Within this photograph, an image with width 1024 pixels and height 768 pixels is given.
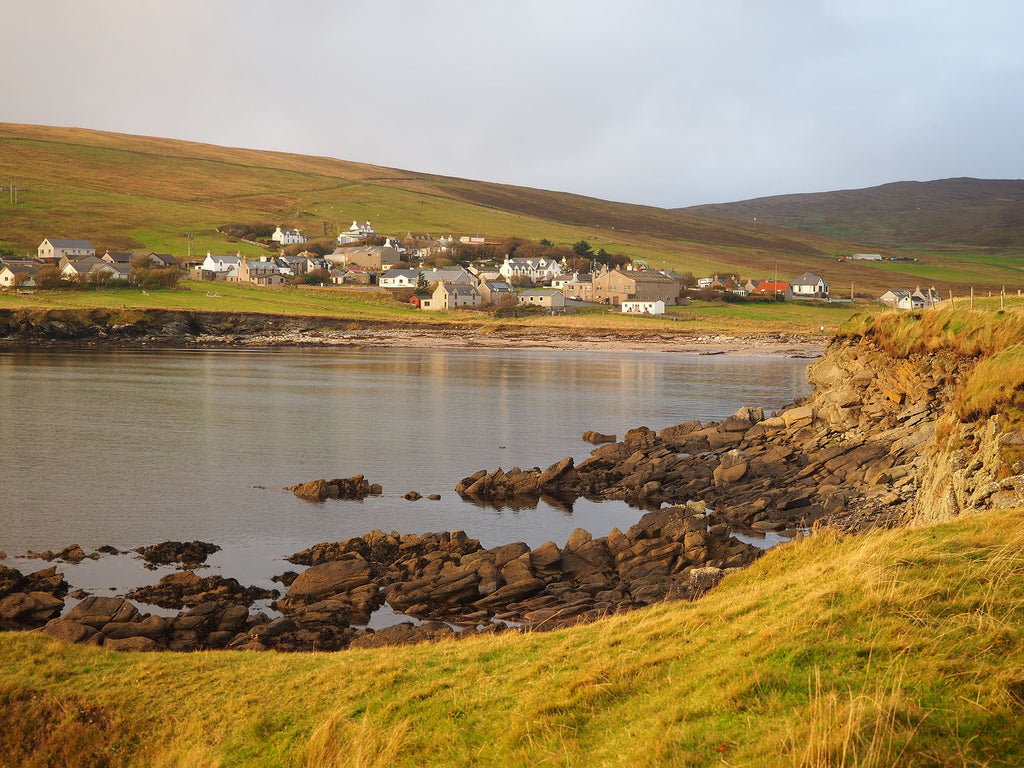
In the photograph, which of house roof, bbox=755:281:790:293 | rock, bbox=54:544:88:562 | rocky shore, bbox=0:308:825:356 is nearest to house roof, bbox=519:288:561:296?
rocky shore, bbox=0:308:825:356

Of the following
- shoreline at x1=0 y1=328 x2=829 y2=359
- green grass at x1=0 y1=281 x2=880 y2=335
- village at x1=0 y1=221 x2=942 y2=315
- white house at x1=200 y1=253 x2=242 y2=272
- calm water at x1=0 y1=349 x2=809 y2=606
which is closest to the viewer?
calm water at x1=0 y1=349 x2=809 y2=606

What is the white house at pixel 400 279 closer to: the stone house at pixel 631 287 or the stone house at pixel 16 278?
the stone house at pixel 631 287

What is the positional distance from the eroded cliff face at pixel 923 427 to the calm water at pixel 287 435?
30.4 feet

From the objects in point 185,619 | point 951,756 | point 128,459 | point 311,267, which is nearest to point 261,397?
point 128,459

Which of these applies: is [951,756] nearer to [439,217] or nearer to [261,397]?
[261,397]

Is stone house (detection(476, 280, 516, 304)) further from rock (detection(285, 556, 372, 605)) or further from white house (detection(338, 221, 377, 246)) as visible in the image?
rock (detection(285, 556, 372, 605))

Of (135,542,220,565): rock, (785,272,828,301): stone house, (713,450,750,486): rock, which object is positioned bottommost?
(135,542,220,565): rock

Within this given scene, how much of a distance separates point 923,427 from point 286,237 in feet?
478

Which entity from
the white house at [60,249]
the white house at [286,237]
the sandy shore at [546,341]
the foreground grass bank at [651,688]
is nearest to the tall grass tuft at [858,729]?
the foreground grass bank at [651,688]

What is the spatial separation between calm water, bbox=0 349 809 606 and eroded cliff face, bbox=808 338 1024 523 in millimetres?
9264

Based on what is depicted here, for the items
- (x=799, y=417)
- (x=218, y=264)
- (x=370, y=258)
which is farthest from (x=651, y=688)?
(x=370, y=258)

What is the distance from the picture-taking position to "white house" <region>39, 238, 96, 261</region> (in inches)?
4931

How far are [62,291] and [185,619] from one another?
4030 inches

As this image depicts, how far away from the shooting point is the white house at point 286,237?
521 feet
